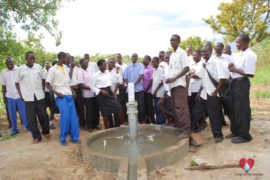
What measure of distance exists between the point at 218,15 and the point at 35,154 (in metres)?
17.5

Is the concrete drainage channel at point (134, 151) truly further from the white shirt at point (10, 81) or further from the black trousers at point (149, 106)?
the white shirt at point (10, 81)

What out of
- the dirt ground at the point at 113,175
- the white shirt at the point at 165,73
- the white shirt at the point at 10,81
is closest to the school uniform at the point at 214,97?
the dirt ground at the point at 113,175

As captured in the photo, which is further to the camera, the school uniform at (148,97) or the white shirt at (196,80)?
the school uniform at (148,97)

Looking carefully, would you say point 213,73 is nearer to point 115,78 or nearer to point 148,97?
point 148,97

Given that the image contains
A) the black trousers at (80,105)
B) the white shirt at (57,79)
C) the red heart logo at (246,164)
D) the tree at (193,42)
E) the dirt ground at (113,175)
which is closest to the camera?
the red heart logo at (246,164)

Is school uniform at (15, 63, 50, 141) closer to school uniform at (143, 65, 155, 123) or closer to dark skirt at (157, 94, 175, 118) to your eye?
school uniform at (143, 65, 155, 123)

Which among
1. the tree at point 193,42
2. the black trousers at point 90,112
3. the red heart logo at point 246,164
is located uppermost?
the tree at point 193,42

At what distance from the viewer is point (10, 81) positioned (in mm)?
7113

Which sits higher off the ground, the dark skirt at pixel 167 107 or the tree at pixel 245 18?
the tree at pixel 245 18

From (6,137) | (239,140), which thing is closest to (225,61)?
(239,140)

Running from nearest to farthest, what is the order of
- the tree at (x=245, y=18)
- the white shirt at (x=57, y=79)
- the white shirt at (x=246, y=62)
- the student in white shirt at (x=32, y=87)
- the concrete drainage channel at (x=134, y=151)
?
the concrete drainage channel at (x=134, y=151), the white shirt at (x=246, y=62), the white shirt at (x=57, y=79), the student in white shirt at (x=32, y=87), the tree at (x=245, y=18)

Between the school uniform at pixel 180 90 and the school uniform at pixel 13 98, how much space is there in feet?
14.0

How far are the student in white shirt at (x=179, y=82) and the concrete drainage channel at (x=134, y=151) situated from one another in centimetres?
37

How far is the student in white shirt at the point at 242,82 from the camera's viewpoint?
14.8ft
